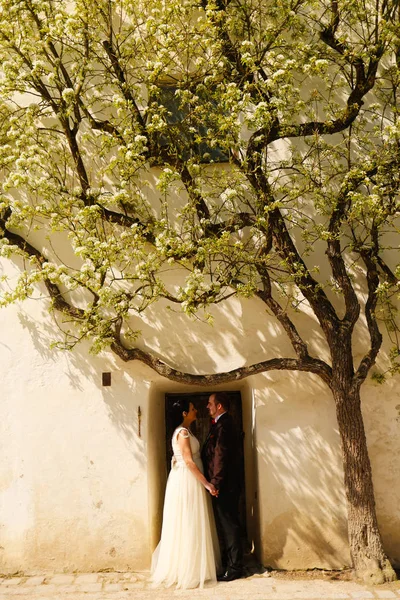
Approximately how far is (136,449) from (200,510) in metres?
1.16

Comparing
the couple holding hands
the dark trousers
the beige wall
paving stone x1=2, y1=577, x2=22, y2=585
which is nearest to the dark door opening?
the beige wall

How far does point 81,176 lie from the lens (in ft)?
27.6

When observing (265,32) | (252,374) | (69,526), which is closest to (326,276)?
(252,374)

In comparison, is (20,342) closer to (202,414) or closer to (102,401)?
(102,401)

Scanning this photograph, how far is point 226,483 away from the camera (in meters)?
8.30

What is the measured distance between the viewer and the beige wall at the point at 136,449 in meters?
8.38

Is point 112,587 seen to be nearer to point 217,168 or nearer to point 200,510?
point 200,510

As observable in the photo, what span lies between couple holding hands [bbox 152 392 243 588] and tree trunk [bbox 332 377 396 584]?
1401 mm

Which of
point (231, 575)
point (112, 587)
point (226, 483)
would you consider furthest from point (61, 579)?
point (226, 483)

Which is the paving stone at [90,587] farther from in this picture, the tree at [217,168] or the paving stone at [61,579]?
the tree at [217,168]

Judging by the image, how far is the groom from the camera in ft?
26.6

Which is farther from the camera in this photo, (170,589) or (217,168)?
(217,168)

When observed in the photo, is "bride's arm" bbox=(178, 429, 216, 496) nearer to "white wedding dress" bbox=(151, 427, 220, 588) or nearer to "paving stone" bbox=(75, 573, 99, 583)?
"white wedding dress" bbox=(151, 427, 220, 588)

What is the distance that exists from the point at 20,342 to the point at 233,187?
11.5 ft
